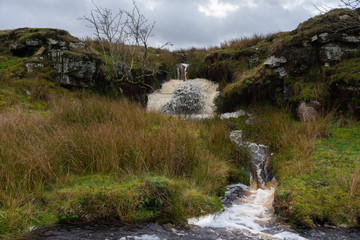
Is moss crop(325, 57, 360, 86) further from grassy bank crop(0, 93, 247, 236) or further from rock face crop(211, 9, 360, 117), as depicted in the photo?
grassy bank crop(0, 93, 247, 236)

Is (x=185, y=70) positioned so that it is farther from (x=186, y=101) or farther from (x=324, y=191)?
(x=324, y=191)

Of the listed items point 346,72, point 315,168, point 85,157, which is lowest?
point 315,168

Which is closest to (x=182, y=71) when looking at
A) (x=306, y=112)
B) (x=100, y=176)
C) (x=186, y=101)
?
(x=186, y=101)

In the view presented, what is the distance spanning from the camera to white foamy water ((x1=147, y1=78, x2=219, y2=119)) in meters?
12.0

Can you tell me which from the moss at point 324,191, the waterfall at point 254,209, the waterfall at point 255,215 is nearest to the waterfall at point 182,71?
the waterfall at point 254,209

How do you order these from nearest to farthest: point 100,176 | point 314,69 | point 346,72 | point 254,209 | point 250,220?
point 250,220 < point 100,176 < point 254,209 < point 346,72 < point 314,69

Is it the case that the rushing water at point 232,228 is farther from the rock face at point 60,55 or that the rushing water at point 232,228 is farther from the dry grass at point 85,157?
the rock face at point 60,55

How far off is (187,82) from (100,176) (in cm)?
1035

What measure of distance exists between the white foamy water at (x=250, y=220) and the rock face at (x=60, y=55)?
9.17m

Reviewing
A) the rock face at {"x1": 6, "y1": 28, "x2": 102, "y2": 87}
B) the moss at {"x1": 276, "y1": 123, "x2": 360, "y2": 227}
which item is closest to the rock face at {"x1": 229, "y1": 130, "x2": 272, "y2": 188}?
the moss at {"x1": 276, "y1": 123, "x2": 360, "y2": 227}

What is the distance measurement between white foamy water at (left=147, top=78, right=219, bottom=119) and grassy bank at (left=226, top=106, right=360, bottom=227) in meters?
4.46

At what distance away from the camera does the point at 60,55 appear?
10.8 metres

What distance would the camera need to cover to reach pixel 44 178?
379 cm

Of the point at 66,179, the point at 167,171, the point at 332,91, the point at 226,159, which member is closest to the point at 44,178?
the point at 66,179
